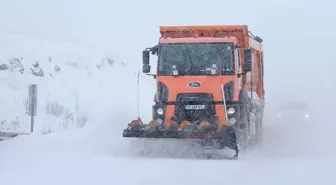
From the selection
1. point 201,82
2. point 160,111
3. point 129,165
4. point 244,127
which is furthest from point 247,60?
point 129,165

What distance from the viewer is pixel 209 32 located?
52.2 feet

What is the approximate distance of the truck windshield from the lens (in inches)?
576

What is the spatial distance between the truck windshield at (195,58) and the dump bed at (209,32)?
1082 mm

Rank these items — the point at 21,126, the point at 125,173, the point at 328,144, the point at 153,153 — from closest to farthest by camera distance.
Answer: the point at 125,173
the point at 153,153
the point at 328,144
the point at 21,126

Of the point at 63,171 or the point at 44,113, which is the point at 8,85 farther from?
the point at 63,171

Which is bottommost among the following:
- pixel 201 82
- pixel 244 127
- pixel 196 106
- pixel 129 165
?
pixel 129 165

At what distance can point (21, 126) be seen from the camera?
27.7 m

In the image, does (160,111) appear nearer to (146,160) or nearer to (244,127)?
(244,127)

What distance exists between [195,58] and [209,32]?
4.46 feet

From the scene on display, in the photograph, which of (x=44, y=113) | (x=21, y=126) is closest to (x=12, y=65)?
(x=44, y=113)

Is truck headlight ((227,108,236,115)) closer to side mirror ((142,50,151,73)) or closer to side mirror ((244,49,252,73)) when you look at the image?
side mirror ((244,49,252,73))

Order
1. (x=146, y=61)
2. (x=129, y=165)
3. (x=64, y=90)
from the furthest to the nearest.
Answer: (x=64, y=90) < (x=146, y=61) < (x=129, y=165)

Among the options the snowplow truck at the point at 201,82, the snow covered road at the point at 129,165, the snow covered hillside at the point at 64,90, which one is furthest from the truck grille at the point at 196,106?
the snow covered hillside at the point at 64,90

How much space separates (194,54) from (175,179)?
18.0 feet
